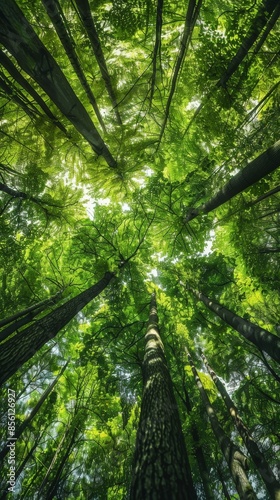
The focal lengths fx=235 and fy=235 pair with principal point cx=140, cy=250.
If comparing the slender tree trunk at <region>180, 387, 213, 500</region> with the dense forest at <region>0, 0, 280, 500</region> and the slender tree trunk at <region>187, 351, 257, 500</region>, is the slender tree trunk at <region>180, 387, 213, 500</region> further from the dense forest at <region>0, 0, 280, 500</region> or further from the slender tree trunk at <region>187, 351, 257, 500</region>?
the slender tree trunk at <region>187, 351, 257, 500</region>

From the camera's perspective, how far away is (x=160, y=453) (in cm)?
197

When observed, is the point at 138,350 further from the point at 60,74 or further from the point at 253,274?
the point at 60,74

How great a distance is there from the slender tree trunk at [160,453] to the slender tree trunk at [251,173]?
341 cm

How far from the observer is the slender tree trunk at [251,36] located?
3.04 meters

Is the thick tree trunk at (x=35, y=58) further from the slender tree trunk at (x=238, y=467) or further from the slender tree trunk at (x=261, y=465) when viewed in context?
the slender tree trunk at (x=261, y=465)

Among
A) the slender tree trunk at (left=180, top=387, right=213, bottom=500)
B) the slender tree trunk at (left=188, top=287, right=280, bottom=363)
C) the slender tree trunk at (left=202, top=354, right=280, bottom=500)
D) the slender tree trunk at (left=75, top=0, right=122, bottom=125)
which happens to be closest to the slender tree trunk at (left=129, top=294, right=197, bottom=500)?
the slender tree trunk at (left=188, top=287, right=280, bottom=363)

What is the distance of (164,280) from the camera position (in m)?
8.23

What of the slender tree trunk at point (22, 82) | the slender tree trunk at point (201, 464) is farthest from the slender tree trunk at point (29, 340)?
the slender tree trunk at point (201, 464)

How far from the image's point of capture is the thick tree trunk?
2.54 m

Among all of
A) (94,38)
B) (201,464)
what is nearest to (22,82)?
(94,38)

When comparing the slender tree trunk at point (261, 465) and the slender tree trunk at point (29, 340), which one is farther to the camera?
the slender tree trunk at point (261, 465)

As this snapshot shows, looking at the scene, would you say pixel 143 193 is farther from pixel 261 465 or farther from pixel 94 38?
pixel 261 465

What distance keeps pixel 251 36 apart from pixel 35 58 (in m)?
3.03

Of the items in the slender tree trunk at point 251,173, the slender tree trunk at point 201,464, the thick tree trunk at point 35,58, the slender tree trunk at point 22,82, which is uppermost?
the slender tree trunk at point 22,82
